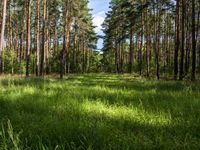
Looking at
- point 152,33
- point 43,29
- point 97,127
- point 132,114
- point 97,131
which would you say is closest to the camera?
point 97,131

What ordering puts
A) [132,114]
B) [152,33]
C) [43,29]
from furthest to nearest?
1. [152,33]
2. [43,29]
3. [132,114]

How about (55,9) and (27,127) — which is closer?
(27,127)

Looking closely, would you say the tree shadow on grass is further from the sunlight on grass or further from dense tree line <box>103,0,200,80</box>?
dense tree line <box>103,0,200,80</box>

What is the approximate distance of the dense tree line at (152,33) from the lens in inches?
1597

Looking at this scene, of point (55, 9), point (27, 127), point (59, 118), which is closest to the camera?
point (27, 127)

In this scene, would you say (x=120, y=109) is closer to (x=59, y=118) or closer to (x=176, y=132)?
(x=59, y=118)

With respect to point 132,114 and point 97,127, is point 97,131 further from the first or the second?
point 132,114

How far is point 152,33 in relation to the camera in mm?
57469

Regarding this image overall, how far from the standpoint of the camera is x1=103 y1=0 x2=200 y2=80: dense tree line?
4056 centimetres

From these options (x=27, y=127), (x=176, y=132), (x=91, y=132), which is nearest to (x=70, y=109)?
(x=27, y=127)

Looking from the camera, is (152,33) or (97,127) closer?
(97,127)

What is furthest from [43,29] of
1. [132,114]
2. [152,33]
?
[132,114]

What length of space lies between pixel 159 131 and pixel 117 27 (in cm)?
6392

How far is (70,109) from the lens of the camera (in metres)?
6.61
